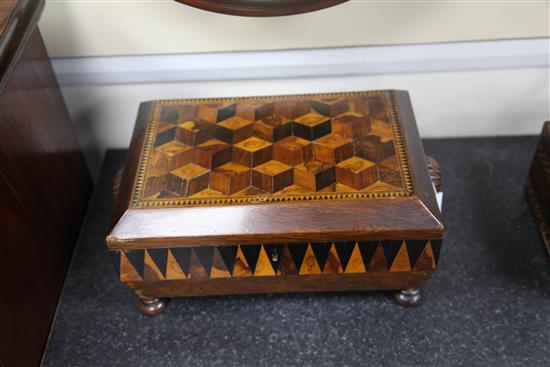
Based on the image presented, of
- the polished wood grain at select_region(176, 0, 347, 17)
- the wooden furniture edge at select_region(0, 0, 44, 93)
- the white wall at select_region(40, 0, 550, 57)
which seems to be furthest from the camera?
the white wall at select_region(40, 0, 550, 57)

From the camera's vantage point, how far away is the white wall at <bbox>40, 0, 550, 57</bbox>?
1125mm

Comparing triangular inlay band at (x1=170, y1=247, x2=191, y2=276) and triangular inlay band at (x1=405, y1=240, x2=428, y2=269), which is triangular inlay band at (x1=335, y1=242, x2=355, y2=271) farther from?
triangular inlay band at (x1=170, y1=247, x2=191, y2=276)

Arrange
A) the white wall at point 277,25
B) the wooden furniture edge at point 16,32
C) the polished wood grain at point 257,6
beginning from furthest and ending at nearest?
the white wall at point 277,25
the polished wood grain at point 257,6
the wooden furniture edge at point 16,32

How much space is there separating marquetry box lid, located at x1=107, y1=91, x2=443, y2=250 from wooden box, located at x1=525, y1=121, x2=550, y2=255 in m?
0.23

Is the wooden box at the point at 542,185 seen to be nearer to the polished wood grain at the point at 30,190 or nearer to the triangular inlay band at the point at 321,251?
the triangular inlay band at the point at 321,251

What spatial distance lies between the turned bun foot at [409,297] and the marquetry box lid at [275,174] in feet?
0.45

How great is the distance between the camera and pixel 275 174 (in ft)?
3.14

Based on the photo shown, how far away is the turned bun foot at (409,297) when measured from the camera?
101 centimetres

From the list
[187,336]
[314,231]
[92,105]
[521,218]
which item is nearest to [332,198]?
[314,231]

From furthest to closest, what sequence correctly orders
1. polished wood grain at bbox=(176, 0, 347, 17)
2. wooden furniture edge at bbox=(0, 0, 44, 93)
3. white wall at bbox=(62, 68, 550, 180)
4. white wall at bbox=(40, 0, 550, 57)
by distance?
white wall at bbox=(62, 68, 550, 180)
white wall at bbox=(40, 0, 550, 57)
polished wood grain at bbox=(176, 0, 347, 17)
wooden furniture edge at bbox=(0, 0, 44, 93)

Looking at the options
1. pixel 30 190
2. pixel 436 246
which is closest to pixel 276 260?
pixel 436 246

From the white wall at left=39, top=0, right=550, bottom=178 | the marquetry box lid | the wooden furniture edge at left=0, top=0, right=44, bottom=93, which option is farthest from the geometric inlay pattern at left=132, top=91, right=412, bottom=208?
the wooden furniture edge at left=0, top=0, right=44, bottom=93

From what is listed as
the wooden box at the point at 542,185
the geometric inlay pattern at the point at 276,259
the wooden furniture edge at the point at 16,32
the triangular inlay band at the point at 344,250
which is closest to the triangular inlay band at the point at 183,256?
the geometric inlay pattern at the point at 276,259

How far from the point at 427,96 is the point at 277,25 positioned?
1.08 ft
